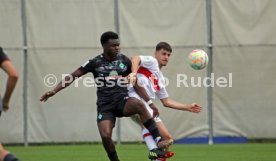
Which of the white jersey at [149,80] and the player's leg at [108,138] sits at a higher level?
the white jersey at [149,80]

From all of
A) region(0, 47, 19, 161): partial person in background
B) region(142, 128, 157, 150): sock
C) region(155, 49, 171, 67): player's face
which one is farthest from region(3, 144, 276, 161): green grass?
region(0, 47, 19, 161): partial person in background

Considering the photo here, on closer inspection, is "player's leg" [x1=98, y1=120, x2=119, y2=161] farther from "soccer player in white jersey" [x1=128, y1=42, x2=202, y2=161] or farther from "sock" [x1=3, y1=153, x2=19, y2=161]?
"sock" [x1=3, y1=153, x2=19, y2=161]

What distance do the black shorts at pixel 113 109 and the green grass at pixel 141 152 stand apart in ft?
9.88

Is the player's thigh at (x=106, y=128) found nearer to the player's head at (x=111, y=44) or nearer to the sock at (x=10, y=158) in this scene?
the player's head at (x=111, y=44)

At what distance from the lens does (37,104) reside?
19.1m

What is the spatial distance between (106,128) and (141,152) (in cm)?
538

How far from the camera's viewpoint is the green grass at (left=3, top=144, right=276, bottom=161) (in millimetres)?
13883

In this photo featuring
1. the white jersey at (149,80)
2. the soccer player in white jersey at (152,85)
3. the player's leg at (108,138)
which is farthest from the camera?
the white jersey at (149,80)

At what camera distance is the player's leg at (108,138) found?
34.3 ft

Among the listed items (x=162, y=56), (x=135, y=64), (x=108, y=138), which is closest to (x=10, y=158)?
(x=108, y=138)

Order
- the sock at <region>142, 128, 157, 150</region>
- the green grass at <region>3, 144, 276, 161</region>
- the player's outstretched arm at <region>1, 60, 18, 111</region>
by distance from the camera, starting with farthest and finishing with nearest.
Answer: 1. the green grass at <region>3, 144, 276, 161</region>
2. the sock at <region>142, 128, 157, 150</region>
3. the player's outstretched arm at <region>1, 60, 18, 111</region>

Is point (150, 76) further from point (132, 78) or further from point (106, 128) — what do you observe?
point (106, 128)

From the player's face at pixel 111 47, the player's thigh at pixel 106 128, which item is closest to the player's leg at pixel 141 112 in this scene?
the player's thigh at pixel 106 128

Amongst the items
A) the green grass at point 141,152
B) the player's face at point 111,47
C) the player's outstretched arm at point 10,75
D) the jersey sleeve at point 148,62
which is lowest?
the green grass at point 141,152
